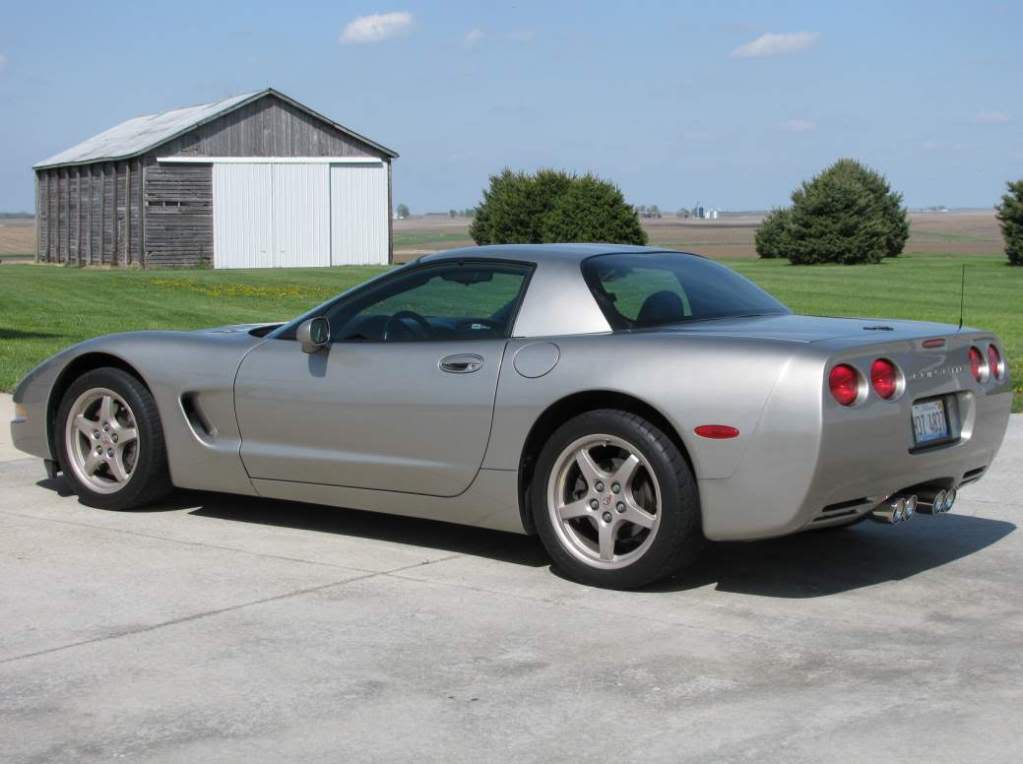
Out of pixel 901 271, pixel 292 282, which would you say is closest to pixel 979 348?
pixel 292 282

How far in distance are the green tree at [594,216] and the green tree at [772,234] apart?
11.6 meters

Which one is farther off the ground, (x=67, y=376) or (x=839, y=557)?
(x=67, y=376)

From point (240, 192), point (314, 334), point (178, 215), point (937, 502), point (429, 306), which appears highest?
point (240, 192)

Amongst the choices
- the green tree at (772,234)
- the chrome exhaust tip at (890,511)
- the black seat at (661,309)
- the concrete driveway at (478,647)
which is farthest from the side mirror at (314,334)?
the green tree at (772,234)

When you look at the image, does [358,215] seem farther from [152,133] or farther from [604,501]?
[604,501]

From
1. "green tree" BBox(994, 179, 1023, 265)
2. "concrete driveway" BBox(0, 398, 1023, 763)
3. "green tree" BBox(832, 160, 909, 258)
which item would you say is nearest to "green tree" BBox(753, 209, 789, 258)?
"green tree" BBox(832, 160, 909, 258)

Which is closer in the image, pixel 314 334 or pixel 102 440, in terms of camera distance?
pixel 314 334

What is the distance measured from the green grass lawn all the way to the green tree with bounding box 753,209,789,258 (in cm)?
756

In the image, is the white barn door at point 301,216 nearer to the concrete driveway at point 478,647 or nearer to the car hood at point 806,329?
the concrete driveway at point 478,647

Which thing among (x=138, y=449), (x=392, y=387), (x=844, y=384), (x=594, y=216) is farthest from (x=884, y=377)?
(x=594, y=216)

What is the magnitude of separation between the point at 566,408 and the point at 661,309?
2.06 ft

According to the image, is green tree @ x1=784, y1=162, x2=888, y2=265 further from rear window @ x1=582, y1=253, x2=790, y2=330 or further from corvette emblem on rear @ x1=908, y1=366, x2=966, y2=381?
corvette emblem on rear @ x1=908, y1=366, x2=966, y2=381

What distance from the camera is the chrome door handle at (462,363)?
6.02 meters

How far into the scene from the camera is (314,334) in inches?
253
